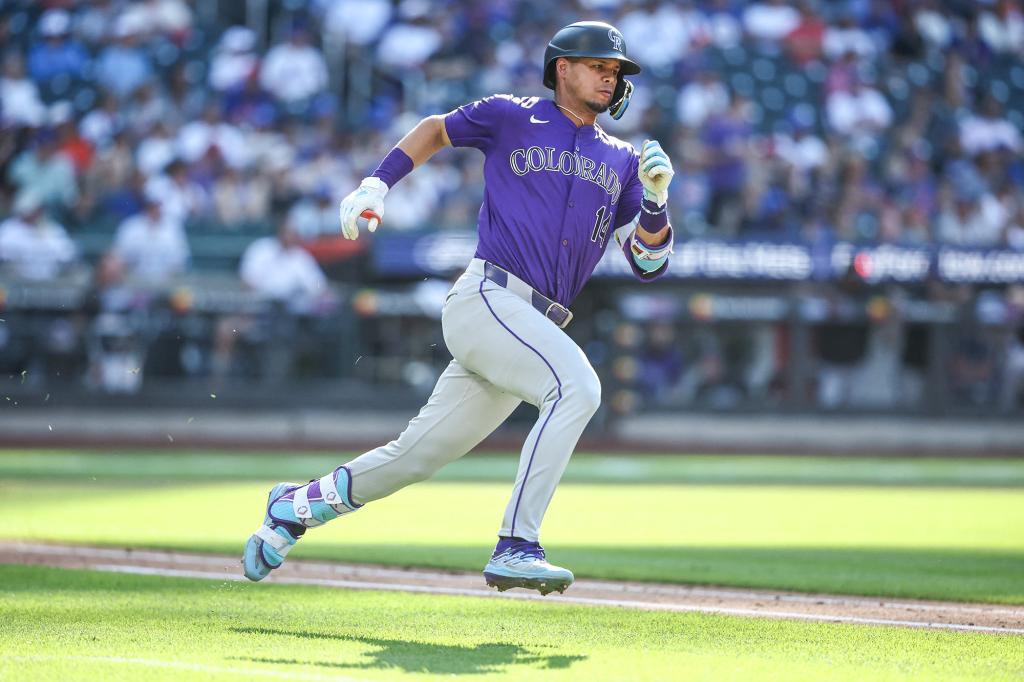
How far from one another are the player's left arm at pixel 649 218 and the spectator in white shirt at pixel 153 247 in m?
10.8

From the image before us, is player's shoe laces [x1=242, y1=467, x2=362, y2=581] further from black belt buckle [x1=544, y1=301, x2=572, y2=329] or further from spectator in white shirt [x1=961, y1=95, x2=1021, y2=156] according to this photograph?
spectator in white shirt [x1=961, y1=95, x2=1021, y2=156]

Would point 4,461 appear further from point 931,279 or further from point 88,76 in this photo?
point 931,279

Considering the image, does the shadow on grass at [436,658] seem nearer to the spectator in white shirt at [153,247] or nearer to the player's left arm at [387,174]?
the player's left arm at [387,174]

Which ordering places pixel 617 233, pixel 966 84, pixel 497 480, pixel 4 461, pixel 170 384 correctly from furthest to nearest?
pixel 966 84 → pixel 170 384 → pixel 4 461 → pixel 497 480 → pixel 617 233

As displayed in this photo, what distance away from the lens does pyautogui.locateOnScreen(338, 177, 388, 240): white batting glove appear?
503cm

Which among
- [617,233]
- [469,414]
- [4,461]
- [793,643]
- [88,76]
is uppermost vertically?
[88,76]

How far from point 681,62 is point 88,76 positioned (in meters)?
8.07

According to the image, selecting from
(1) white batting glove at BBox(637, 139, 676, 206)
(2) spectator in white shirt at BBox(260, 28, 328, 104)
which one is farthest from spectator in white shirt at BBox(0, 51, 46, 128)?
(1) white batting glove at BBox(637, 139, 676, 206)

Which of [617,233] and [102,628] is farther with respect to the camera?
[617,233]

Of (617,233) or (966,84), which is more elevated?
(966,84)

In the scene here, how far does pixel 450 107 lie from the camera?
1866 cm

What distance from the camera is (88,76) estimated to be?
61.8 feet

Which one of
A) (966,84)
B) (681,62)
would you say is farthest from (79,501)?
(966,84)

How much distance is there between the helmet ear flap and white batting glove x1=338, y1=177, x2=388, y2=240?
1069mm
